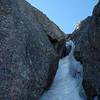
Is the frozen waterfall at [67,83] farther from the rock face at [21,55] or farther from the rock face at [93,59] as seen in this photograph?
the rock face at [21,55]

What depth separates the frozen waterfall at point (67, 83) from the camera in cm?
1956

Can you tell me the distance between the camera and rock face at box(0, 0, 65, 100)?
1443 centimetres

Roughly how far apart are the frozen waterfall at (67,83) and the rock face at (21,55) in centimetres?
171

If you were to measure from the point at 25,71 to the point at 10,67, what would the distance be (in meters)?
1.16

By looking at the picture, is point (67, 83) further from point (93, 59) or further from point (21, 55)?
point (21, 55)

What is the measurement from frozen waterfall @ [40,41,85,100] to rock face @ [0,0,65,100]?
67.5 inches

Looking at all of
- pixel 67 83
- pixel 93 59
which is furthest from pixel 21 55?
pixel 67 83

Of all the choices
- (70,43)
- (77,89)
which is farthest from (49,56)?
(70,43)

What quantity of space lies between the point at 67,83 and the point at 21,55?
7.47 metres

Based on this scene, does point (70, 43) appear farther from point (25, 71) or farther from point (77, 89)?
point (25, 71)

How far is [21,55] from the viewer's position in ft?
51.0

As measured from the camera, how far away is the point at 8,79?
1427 centimetres

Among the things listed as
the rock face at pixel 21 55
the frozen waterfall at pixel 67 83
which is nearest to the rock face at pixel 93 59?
the frozen waterfall at pixel 67 83

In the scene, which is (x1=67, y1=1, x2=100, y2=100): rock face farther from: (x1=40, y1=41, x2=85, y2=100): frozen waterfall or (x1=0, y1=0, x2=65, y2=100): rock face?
(x1=0, y1=0, x2=65, y2=100): rock face
